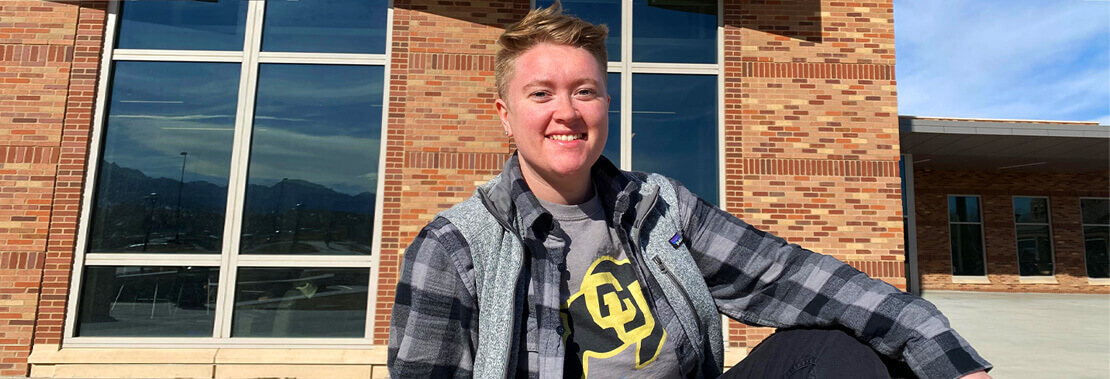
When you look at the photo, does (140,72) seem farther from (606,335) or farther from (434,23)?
(606,335)

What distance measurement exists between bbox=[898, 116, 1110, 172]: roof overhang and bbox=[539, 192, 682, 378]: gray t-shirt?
33.8 feet

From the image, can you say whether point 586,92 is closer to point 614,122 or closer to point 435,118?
point 435,118

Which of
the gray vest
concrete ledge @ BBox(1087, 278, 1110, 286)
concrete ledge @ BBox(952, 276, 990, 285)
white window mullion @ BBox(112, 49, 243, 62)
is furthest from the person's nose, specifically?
concrete ledge @ BBox(1087, 278, 1110, 286)

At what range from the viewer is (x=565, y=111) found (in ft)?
4.78

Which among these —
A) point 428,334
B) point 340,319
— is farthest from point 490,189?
point 340,319

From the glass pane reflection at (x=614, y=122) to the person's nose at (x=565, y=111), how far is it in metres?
4.40

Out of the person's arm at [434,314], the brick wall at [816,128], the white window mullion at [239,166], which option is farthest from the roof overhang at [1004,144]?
the person's arm at [434,314]

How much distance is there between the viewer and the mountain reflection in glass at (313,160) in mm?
5582

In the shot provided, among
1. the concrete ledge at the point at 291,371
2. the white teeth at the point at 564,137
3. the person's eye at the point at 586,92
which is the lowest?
the concrete ledge at the point at 291,371

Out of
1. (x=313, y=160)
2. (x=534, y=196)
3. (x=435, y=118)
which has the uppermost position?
(x=435, y=118)

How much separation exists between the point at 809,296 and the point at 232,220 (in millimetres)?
5460

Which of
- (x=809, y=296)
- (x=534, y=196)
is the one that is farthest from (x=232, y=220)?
(x=809, y=296)

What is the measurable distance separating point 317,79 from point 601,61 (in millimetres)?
4945

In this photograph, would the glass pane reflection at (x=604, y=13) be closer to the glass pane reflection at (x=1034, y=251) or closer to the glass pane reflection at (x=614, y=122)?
the glass pane reflection at (x=614, y=122)
